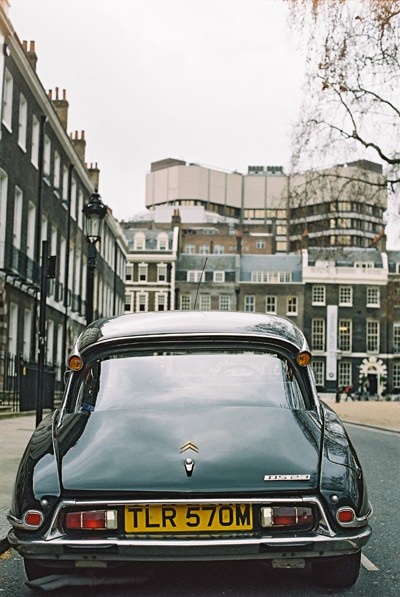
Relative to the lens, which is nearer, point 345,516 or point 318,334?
point 345,516

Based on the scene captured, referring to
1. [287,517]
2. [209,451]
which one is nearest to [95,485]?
[209,451]

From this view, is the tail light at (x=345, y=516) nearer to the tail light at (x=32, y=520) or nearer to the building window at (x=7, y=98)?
the tail light at (x=32, y=520)

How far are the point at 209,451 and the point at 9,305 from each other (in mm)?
24002

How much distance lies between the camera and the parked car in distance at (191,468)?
416 cm

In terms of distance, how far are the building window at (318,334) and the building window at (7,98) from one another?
6157 centimetres

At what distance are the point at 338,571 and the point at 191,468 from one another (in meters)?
1.09

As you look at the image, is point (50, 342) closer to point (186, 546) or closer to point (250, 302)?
point (186, 546)

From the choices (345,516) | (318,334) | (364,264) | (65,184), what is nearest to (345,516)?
(345,516)

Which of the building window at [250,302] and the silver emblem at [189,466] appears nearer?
the silver emblem at [189,466]

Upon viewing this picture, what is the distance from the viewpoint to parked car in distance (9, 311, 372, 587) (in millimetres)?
4160

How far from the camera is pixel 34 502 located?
428 centimetres

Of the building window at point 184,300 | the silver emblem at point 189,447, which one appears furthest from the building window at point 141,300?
the silver emblem at point 189,447

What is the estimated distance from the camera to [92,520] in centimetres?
418

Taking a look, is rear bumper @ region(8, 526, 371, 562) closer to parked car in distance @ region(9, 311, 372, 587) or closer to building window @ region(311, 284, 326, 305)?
parked car in distance @ region(9, 311, 372, 587)
